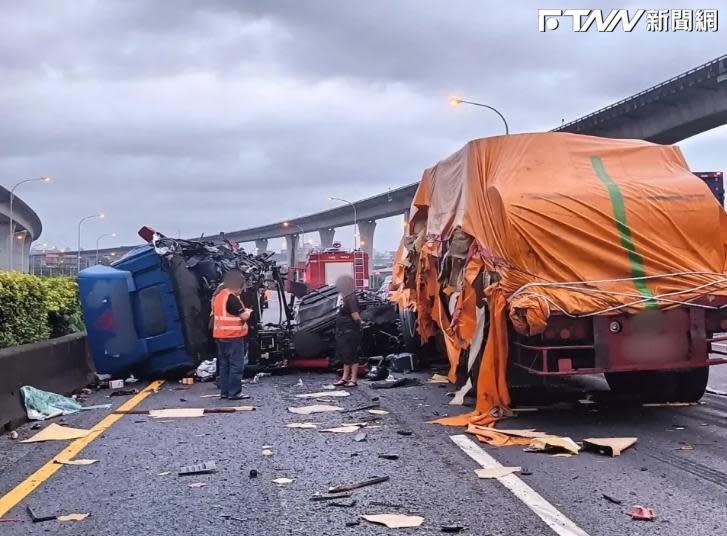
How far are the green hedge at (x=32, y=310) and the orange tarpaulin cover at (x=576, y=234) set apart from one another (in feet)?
17.0

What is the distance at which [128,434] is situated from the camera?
7.61 metres

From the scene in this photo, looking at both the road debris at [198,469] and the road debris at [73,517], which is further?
the road debris at [198,469]

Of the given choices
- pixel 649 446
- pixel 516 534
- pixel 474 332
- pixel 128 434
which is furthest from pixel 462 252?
pixel 516 534

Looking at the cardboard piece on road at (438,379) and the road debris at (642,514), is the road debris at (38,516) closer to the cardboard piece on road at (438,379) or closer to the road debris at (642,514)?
the road debris at (642,514)

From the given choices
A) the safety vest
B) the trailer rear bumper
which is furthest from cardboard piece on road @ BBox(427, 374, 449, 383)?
the trailer rear bumper

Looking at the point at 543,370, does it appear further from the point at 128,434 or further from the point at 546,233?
the point at 128,434

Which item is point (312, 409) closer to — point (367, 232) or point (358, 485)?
point (358, 485)

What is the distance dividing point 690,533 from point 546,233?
363 centimetres

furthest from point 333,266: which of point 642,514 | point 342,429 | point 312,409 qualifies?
point 642,514

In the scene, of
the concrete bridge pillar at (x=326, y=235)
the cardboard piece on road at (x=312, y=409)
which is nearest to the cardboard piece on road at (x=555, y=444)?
the cardboard piece on road at (x=312, y=409)

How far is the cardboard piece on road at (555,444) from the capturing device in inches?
251

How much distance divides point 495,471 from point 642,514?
4.28ft

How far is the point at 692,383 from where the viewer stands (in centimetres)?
830

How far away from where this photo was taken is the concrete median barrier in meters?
8.18
